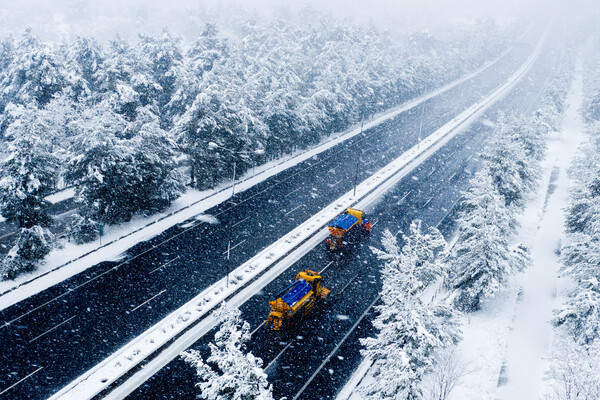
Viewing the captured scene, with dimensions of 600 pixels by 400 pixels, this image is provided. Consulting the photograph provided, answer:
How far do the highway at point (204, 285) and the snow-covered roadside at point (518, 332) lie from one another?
6.70m

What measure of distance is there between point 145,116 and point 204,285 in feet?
64.2

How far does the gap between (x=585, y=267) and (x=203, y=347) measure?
23623 millimetres

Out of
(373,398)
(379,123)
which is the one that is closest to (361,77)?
(379,123)

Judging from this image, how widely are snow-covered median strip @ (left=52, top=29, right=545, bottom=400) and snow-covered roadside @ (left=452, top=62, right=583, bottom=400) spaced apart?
14.7 m

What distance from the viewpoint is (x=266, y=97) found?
173 ft

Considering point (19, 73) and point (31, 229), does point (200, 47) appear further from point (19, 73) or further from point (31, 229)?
point (31, 229)

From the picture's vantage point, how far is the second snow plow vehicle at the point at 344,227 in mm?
34219

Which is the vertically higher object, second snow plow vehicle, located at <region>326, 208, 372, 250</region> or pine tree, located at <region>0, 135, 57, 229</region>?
pine tree, located at <region>0, 135, 57, 229</region>

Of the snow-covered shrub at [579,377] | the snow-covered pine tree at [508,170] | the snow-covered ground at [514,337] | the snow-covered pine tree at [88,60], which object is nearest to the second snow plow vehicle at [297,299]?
the snow-covered ground at [514,337]

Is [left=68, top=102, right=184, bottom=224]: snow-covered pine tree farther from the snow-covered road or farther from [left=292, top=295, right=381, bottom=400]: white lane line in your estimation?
the snow-covered road

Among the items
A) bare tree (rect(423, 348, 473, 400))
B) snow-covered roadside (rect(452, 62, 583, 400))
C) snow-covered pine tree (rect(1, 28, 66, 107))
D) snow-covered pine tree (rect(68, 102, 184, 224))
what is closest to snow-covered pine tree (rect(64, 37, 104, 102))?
snow-covered pine tree (rect(1, 28, 66, 107))

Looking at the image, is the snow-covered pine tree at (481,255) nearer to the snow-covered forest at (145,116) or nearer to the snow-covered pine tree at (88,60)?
the snow-covered forest at (145,116)

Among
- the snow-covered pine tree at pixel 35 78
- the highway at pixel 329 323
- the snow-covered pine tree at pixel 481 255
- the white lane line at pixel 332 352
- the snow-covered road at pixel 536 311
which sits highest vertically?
the snow-covered pine tree at pixel 35 78

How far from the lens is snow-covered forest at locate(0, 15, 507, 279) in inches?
1180
